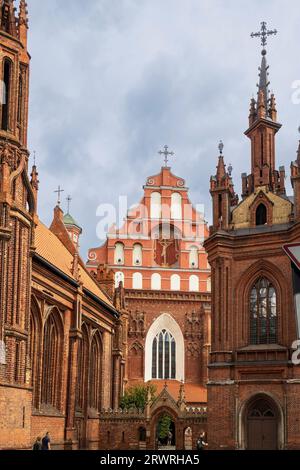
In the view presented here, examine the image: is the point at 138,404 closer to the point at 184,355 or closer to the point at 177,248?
the point at 184,355

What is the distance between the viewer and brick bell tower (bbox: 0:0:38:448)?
27.6 m

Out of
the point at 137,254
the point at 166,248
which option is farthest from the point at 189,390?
the point at 166,248

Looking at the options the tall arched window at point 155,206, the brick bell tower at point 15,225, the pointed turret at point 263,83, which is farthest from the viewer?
the tall arched window at point 155,206

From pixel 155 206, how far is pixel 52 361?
2873cm

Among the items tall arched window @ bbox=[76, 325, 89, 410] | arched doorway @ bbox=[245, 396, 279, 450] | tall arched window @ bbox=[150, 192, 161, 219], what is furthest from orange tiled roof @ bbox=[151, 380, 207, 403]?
arched doorway @ bbox=[245, 396, 279, 450]

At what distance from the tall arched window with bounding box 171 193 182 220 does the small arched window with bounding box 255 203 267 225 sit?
86.0 feet

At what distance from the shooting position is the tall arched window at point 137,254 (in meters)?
63.9

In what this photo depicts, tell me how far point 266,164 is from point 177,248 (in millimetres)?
24819

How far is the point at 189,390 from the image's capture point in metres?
60.7

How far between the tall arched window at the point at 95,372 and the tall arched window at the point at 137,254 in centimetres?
1403

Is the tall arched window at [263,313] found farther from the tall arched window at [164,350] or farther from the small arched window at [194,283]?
the small arched window at [194,283]

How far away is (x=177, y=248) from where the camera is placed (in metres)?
65.1

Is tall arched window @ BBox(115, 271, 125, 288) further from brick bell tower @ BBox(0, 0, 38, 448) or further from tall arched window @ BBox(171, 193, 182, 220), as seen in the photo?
brick bell tower @ BBox(0, 0, 38, 448)

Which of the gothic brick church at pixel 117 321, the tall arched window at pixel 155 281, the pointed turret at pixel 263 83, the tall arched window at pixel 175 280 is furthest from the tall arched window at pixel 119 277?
the pointed turret at pixel 263 83
